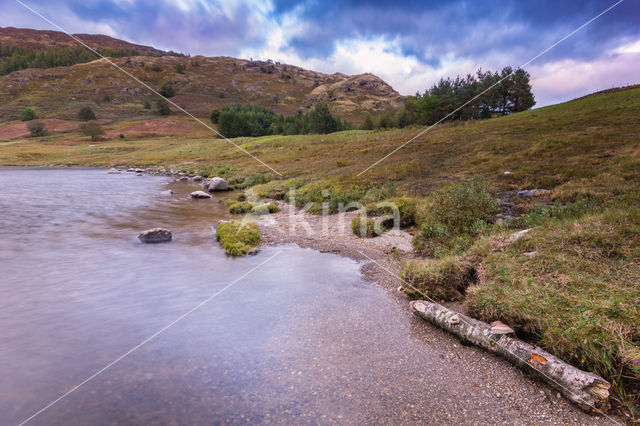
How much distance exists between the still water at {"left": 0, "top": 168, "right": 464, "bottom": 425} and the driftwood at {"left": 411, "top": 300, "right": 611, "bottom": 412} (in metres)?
0.85

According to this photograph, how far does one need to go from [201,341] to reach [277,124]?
107251 mm

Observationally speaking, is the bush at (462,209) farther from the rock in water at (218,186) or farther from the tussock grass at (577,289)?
the rock in water at (218,186)

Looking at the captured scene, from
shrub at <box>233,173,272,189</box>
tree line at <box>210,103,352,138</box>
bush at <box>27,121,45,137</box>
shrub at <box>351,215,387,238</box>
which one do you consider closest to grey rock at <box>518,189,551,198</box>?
shrub at <box>351,215,387,238</box>

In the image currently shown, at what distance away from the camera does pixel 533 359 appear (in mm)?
5227

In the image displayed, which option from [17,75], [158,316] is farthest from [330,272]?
[17,75]

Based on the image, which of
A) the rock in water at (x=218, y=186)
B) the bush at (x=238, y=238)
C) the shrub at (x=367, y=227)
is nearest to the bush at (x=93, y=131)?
the rock in water at (x=218, y=186)

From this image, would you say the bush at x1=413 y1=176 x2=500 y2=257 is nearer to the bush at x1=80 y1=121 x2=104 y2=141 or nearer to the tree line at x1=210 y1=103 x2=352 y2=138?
the tree line at x1=210 y1=103 x2=352 y2=138

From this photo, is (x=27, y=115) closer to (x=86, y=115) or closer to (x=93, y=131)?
(x=86, y=115)

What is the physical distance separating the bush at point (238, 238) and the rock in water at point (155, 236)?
2.33m

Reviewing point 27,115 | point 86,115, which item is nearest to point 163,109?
point 86,115

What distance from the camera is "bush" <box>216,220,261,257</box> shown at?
12.8 m

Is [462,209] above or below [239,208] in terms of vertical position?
above

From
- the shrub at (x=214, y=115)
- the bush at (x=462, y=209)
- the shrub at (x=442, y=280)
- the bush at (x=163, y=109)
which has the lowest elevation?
the shrub at (x=442, y=280)

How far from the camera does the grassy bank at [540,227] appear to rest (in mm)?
5422
